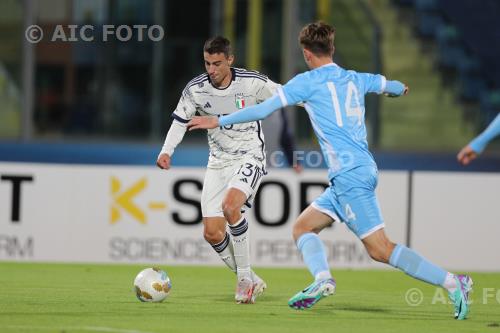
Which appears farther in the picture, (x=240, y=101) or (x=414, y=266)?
(x=240, y=101)

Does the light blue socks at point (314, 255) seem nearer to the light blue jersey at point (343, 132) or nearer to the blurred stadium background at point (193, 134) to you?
the light blue jersey at point (343, 132)

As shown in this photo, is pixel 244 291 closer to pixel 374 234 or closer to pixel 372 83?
pixel 374 234

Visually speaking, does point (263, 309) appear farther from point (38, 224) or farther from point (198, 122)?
point (38, 224)

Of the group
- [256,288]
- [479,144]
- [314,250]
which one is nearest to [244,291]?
[256,288]

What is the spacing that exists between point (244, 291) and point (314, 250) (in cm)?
111

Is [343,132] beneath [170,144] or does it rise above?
above

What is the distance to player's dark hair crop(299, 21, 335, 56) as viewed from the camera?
8.18 m

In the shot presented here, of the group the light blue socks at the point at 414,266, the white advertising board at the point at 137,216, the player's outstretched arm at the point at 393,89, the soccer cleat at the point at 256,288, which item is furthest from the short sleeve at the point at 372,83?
the white advertising board at the point at 137,216

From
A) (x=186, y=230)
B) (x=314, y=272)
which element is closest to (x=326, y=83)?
(x=314, y=272)

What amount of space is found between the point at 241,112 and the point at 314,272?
1189 millimetres

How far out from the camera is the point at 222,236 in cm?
970

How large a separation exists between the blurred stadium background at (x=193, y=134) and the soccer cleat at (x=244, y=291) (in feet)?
13.0

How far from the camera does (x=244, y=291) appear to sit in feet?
30.7

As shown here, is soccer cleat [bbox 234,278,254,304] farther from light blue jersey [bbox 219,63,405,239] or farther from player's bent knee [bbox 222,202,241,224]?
light blue jersey [bbox 219,63,405,239]
